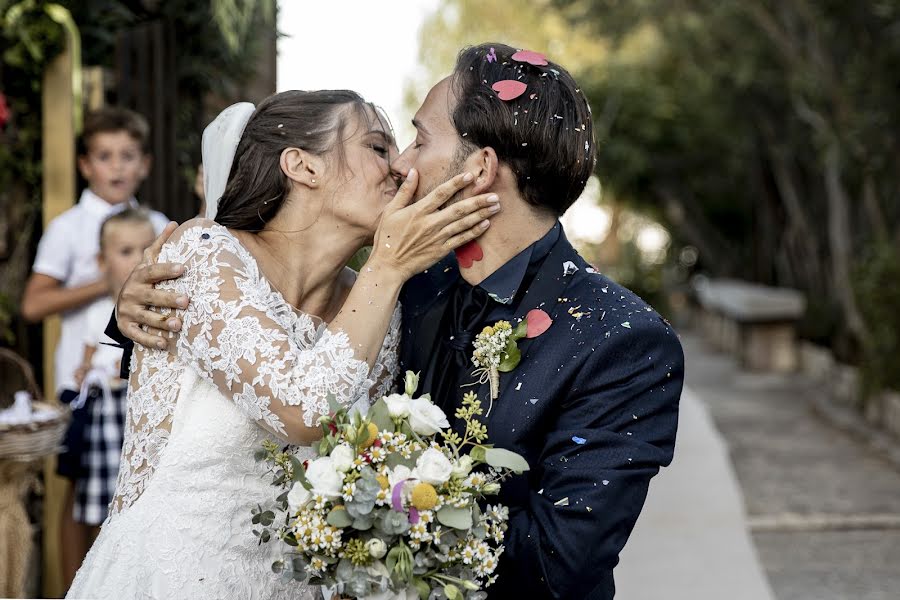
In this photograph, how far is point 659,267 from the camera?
14672 millimetres

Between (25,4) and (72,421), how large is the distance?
6.42 ft

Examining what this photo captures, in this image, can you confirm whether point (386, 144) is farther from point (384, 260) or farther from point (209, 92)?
point (209, 92)

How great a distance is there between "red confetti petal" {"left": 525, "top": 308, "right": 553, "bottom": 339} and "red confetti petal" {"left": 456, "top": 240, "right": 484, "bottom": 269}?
Result: 201 mm

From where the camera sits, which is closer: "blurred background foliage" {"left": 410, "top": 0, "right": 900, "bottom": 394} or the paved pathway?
the paved pathway

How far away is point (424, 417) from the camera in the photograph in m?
2.12

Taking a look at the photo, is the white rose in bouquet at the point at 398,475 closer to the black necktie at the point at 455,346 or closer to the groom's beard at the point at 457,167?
the black necktie at the point at 455,346

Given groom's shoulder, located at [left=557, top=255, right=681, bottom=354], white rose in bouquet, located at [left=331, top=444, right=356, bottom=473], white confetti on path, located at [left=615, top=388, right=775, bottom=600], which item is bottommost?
white confetti on path, located at [left=615, top=388, right=775, bottom=600]

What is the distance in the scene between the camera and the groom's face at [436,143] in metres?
2.53

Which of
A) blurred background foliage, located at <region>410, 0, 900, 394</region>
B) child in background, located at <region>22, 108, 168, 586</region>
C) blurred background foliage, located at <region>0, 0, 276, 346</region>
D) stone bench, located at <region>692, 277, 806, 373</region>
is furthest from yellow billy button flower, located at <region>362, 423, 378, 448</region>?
stone bench, located at <region>692, 277, 806, 373</region>

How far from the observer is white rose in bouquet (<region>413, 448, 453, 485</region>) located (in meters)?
2.03

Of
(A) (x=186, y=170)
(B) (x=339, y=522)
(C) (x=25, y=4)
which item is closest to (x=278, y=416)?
(B) (x=339, y=522)

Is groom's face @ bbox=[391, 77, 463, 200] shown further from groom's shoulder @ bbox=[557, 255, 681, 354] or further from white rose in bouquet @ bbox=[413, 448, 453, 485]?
white rose in bouquet @ bbox=[413, 448, 453, 485]

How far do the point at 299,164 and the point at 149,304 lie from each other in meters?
0.46

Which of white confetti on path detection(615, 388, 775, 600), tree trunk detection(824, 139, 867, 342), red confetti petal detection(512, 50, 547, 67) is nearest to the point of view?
red confetti petal detection(512, 50, 547, 67)
